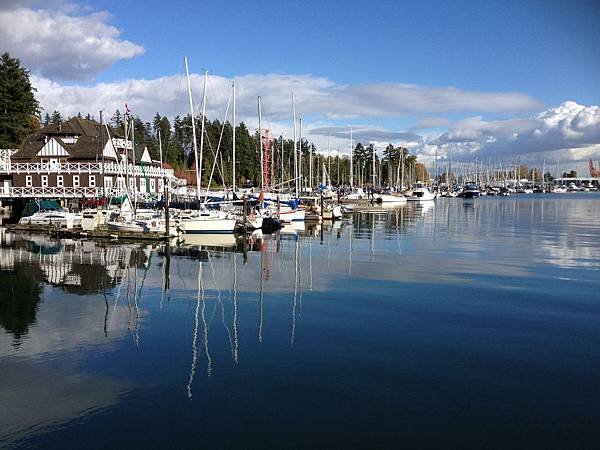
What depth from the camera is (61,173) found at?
69688mm

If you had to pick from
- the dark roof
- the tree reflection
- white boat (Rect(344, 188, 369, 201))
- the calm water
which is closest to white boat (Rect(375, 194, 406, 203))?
white boat (Rect(344, 188, 369, 201))

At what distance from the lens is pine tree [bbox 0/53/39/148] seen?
85750 millimetres

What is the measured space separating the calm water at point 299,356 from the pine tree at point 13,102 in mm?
63207

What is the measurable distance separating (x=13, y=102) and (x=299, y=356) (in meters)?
84.2

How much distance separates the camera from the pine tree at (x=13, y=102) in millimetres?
85750

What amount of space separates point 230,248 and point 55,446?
30.0 m

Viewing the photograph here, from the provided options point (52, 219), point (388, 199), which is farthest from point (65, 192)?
point (388, 199)

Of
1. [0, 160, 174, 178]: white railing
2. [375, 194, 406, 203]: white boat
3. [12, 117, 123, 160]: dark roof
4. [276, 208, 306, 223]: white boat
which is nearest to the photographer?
[276, 208, 306, 223]: white boat

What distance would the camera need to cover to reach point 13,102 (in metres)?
86.6

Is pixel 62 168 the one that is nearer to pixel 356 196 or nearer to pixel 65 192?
pixel 65 192

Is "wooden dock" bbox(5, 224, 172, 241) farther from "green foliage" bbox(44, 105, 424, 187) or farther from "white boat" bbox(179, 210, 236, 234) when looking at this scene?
"green foliage" bbox(44, 105, 424, 187)

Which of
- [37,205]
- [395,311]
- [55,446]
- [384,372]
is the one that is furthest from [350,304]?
[37,205]

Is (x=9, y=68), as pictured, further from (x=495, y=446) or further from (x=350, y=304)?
(x=495, y=446)

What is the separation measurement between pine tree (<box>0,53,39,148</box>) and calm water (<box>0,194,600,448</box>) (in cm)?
6321
